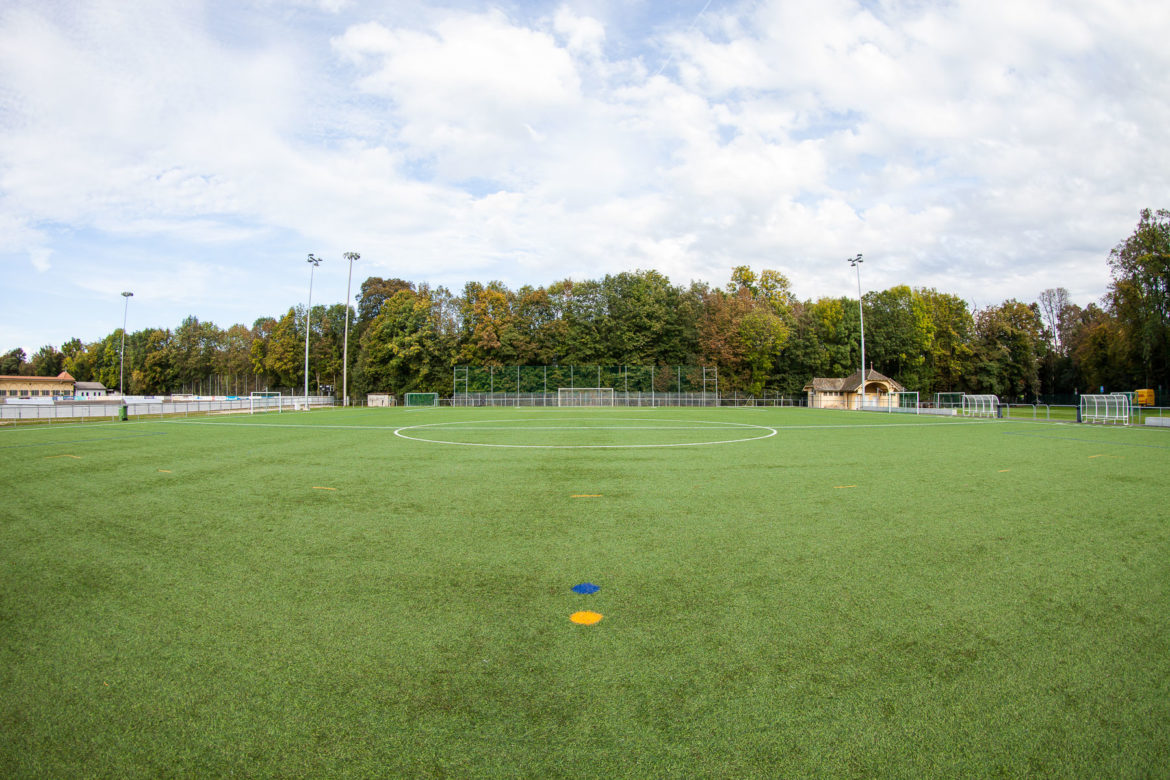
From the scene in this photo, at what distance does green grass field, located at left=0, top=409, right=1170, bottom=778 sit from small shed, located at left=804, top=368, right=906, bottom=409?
5275cm

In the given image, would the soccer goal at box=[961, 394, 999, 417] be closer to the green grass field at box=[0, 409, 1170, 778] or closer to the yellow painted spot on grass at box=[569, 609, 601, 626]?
the green grass field at box=[0, 409, 1170, 778]

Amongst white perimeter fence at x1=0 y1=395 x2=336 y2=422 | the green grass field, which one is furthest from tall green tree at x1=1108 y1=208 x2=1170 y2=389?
white perimeter fence at x1=0 y1=395 x2=336 y2=422

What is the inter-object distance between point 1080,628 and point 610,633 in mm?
2434

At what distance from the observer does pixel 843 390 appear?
188 ft

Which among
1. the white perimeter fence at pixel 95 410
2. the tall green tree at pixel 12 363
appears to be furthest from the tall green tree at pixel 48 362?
the white perimeter fence at pixel 95 410

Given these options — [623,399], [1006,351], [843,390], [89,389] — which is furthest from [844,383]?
[89,389]

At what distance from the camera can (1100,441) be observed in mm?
14789

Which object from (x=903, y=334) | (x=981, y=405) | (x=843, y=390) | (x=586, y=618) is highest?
(x=903, y=334)

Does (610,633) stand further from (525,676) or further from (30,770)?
(30,770)

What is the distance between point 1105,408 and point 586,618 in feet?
105

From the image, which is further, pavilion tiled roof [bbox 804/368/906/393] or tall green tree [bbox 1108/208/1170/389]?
pavilion tiled roof [bbox 804/368/906/393]

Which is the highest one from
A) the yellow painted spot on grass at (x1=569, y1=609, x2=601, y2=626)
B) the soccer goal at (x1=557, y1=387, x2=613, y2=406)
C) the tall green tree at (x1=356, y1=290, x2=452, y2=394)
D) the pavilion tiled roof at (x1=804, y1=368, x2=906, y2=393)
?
the tall green tree at (x1=356, y1=290, x2=452, y2=394)

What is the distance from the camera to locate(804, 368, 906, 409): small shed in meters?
55.6

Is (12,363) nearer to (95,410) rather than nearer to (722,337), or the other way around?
(95,410)
